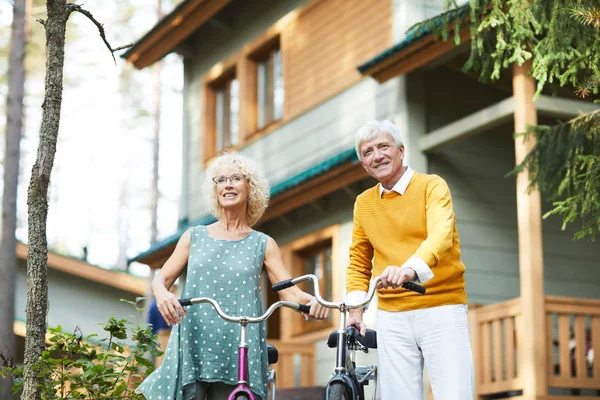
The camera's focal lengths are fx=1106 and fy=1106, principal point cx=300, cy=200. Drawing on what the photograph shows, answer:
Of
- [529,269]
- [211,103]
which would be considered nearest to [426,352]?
[529,269]

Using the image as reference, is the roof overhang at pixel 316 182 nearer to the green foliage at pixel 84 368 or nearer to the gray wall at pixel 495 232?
the gray wall at pixel 495 232

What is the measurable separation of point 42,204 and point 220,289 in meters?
1.41

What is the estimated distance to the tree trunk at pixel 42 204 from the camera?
20.6 feet

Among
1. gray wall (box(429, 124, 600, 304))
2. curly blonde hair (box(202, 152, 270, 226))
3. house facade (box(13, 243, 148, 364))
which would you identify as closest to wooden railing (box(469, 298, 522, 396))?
gray wall (box(429, 124, 600, 304))

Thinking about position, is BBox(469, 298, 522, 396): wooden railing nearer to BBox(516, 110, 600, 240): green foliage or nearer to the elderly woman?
BBox(516, 110, 600, 240): green foliage

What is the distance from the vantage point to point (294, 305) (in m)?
5.18

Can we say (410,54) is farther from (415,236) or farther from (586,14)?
(415,236)

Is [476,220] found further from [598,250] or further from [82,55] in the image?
[82,55]

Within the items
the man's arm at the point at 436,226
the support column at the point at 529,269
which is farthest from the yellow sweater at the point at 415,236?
the support column at the point at 529,269

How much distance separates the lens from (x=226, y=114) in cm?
1822

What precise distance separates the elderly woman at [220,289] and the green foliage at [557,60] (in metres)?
2.71

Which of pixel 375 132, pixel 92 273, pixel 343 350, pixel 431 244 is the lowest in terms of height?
pixel 343 350

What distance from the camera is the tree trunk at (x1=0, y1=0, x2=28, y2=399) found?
16.6 meters

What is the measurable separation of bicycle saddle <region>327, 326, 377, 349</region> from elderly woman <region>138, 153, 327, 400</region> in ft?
0.45
